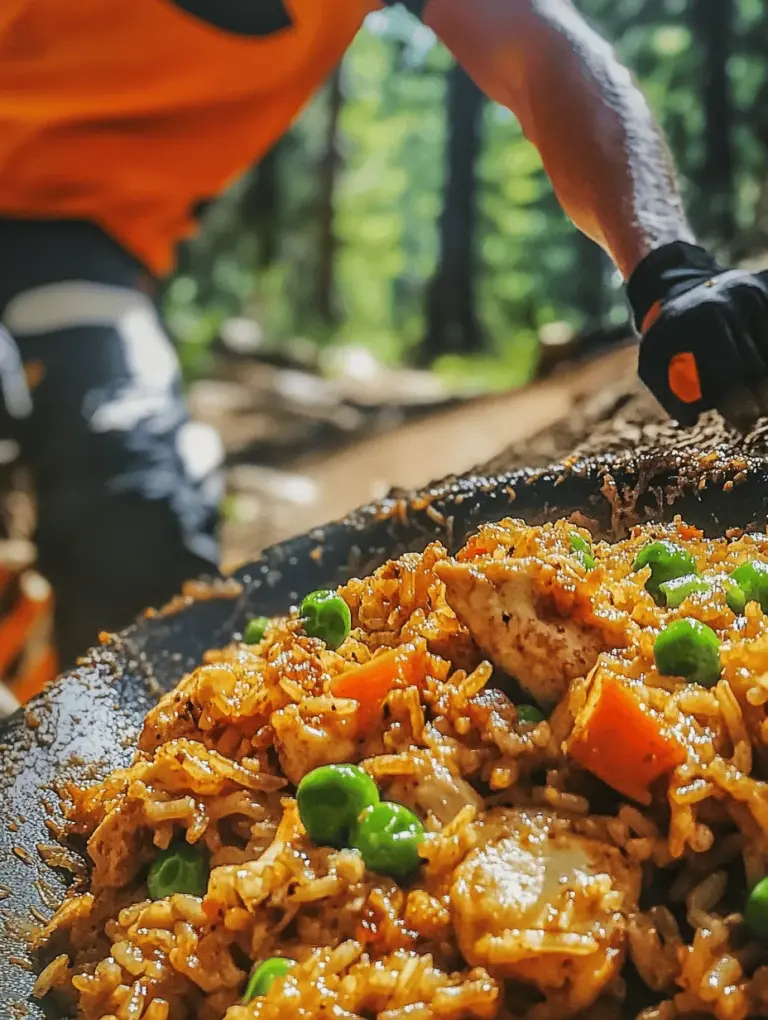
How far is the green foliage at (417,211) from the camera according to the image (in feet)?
6.72

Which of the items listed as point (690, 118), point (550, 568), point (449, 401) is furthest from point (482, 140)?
point (449, 401)

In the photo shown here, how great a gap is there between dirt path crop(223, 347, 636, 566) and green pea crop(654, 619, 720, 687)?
54 centimetres

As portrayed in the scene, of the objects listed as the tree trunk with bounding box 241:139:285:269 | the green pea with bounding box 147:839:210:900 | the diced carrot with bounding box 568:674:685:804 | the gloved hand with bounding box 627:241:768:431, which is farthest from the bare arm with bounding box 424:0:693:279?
the tree trunk with bounding box 241:139:285:269

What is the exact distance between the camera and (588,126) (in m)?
1.49

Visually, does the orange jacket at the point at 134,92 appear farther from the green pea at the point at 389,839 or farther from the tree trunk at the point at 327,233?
the tree trunk at the point at 327,233

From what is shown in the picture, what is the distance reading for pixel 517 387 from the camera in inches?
158

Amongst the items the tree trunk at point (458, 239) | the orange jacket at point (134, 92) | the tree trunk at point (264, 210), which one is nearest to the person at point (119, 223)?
the orange jacket at point (134, 92)

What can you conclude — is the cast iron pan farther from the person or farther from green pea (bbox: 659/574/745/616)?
the person

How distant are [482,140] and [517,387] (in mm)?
1463

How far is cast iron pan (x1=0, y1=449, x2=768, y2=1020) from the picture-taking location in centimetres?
136

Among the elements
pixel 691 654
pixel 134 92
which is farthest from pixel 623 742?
pixel 134 92

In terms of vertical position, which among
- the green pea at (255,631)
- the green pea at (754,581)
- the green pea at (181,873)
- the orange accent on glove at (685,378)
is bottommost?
the green pea at (255,631)

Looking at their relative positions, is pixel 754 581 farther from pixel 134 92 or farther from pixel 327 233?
pixel 327 233

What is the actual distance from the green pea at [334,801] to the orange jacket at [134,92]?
2067mm
